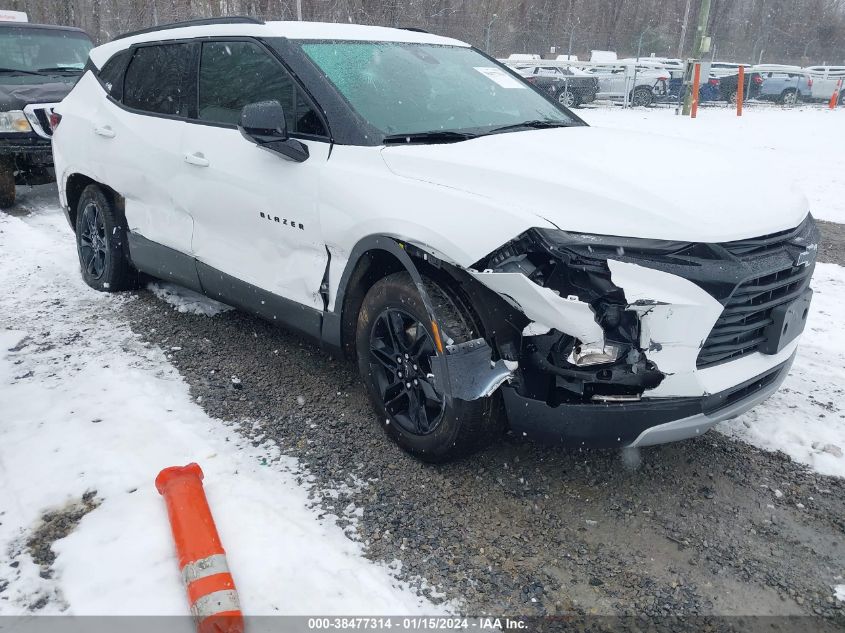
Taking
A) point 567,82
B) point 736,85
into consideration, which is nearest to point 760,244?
point 567,82

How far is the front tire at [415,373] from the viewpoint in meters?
2.69

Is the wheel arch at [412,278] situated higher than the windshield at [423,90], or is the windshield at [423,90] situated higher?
the windshield at [423,90]

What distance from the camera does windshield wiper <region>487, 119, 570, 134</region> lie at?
333cm

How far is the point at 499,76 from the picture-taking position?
3963mm

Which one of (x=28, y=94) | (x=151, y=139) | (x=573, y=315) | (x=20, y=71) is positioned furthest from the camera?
(x=20, y=71)

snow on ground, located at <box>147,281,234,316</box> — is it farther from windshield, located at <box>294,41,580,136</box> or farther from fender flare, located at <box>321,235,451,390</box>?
windshield, located at <box>294,41,580,136</box>

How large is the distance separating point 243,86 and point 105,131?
1581 millimetres

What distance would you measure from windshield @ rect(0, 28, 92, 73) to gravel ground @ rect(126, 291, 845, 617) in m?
7.42

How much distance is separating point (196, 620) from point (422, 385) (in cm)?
124

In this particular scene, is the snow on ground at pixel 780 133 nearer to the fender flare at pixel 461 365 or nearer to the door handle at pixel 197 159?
the fender flare at pixel 461 365

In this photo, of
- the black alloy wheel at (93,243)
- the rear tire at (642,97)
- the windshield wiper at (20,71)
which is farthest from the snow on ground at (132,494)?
the rear tire at (642,97)

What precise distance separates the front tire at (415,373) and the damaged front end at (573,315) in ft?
0.89

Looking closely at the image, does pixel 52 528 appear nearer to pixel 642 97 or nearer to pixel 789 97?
pixel 642 97

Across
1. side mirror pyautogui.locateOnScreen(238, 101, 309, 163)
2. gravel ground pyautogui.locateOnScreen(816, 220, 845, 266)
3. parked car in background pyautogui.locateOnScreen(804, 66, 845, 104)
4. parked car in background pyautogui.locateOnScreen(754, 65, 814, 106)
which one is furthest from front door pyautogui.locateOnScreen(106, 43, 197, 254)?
parked car in background pyautogui.locateOnScreen(804, 66, 845, 104)
